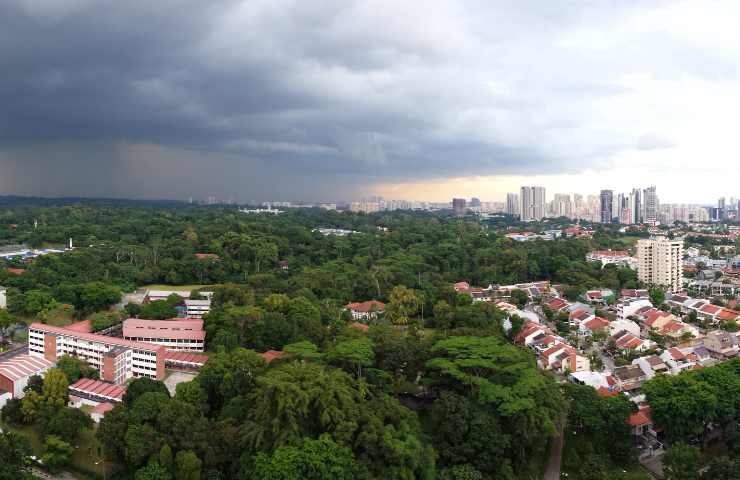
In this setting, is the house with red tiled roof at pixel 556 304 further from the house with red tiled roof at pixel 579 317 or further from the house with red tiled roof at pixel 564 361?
the house with red tiled roof at pixel 564 361

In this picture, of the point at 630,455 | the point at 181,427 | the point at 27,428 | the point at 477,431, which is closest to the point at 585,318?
the point at 630,455

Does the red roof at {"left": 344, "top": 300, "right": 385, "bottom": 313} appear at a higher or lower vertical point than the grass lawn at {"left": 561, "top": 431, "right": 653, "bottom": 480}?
higher

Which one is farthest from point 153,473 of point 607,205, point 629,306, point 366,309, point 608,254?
point 607,205

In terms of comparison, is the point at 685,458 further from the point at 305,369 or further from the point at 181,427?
the point at 181,427

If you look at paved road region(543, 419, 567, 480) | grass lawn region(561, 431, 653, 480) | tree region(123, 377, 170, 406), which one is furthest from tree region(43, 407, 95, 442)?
grass lawn region(561, 431, 653, 480)

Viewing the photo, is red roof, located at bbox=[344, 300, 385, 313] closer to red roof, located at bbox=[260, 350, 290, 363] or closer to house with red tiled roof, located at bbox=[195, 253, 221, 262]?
red roof, located at bbox=[260, 350, 290, 363]

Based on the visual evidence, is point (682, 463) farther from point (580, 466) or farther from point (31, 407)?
point (31, 407)

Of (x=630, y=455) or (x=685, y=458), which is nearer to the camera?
(x=685, y=458)
